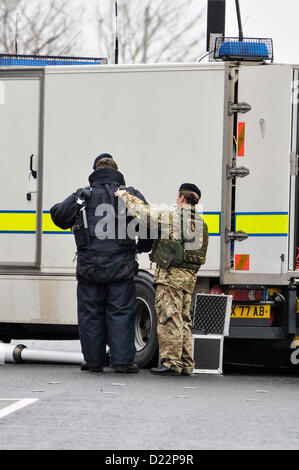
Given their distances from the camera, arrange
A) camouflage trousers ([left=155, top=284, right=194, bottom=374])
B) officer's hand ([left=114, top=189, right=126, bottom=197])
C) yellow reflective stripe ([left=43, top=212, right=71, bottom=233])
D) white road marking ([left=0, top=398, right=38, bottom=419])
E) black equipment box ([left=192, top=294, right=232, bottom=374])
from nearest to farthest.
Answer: white road marking ([left=0, top=398, right=38, bottom=419]) < officer's hand ([left=114, top=189, right=126, bottom=197]) < camouflage trousers ([left=155, top=284, right=194, bottom=374]) < black equipment box ([left=192, top=294, right=232, bottom=374]) < yellow reflective stripe ([left=43, top=212, right=71, bottom=233])

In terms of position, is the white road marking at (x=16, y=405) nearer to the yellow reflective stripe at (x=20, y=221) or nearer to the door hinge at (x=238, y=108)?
the yellow reflective stripe at (x=20, y=221)

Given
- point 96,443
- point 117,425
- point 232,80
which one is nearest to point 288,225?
point 232,80

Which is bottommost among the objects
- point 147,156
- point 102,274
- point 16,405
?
point 16,405

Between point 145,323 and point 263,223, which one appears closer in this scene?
point 263,223

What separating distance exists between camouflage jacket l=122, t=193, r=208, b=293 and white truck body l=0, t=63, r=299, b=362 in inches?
19.0

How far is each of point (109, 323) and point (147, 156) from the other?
1.80m

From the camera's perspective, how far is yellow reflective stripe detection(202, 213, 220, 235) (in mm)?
11234

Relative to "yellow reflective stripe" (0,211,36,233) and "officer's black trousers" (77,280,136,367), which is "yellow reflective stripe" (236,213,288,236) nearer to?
"officer's black trousers" (77,280,136,367)

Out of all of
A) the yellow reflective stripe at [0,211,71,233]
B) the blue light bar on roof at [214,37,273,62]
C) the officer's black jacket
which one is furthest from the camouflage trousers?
the blue light bar on roof at [214,37,273,62]

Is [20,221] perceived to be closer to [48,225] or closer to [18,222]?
[18,222]

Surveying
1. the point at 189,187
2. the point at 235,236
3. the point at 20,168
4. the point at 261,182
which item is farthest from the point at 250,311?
the point at 20,168

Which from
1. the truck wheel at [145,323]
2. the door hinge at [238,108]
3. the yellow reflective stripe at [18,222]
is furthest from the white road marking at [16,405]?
the door hinge at [238,108]

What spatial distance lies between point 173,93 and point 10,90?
5.66 feet

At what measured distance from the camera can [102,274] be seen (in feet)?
34.8
